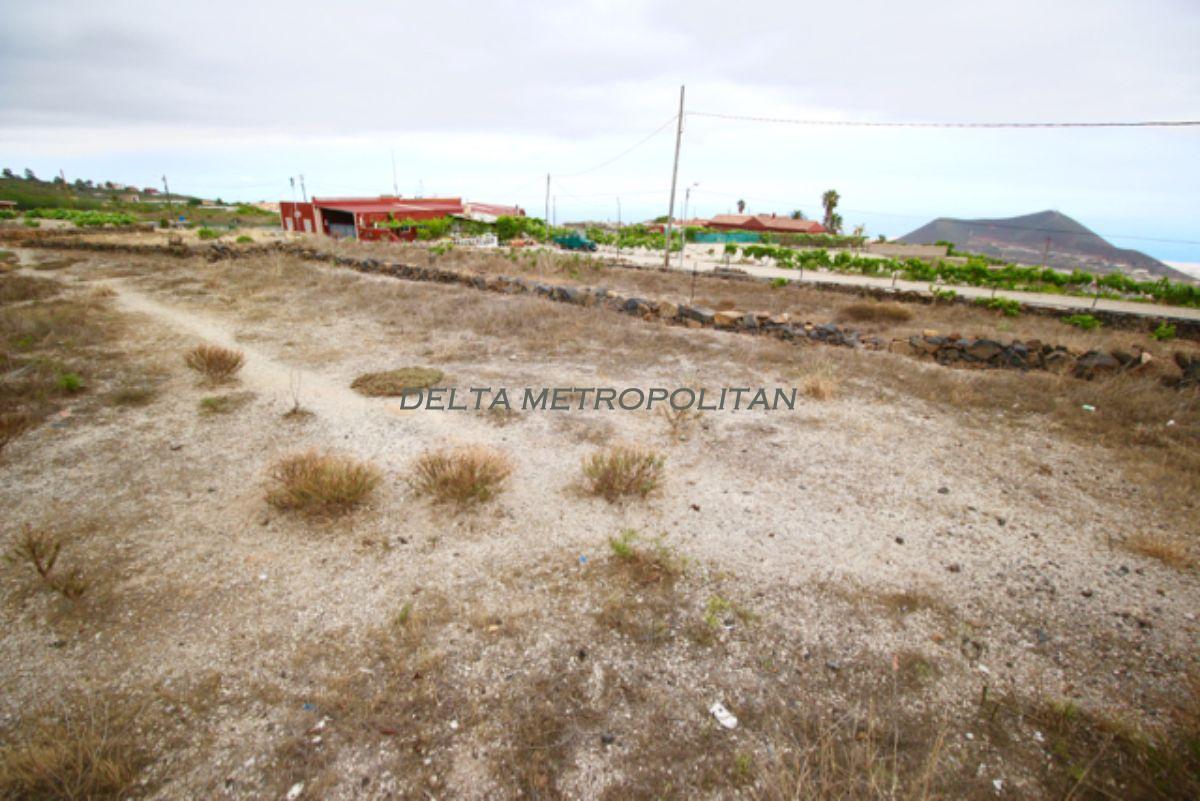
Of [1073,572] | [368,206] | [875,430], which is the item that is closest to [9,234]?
[368,206]

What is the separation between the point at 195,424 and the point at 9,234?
127 feet

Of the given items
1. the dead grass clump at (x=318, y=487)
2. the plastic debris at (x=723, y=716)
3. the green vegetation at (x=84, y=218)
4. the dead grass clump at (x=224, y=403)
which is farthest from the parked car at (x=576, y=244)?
the plastic debris at (x=723, y=716)

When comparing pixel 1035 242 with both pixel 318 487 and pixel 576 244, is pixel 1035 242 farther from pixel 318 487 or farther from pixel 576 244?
pixel 318 487

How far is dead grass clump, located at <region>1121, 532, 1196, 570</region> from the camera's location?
439 cm

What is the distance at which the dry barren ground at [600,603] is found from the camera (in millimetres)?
2678

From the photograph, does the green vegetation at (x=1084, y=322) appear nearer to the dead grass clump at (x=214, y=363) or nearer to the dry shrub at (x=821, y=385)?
the dry shrub at (x=821, y=385)

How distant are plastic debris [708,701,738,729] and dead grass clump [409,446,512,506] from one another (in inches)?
114

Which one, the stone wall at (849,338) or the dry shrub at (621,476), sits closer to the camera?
the dry shrub at (621,476)

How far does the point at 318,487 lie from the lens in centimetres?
480

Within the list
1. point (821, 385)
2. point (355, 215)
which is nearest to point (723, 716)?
point (821, 385)

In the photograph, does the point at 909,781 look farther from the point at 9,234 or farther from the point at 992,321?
the point at 9,234

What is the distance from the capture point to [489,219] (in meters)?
56.8

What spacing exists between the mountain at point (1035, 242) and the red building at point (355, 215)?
5240 centimetres

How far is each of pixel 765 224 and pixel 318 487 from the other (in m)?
81.7
